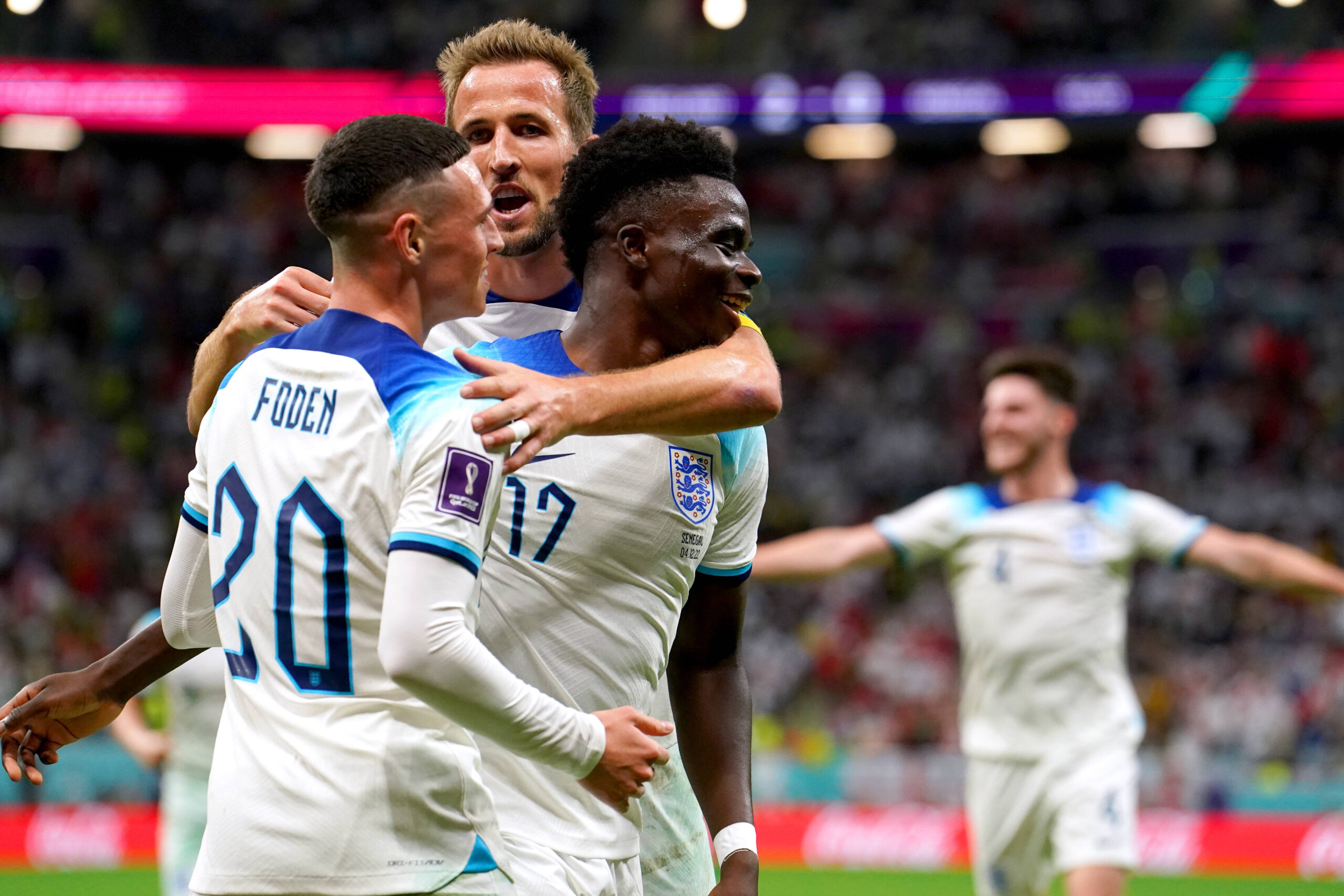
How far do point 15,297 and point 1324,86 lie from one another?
19.8m

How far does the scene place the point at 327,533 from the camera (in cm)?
239

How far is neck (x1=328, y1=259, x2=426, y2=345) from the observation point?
2598mm

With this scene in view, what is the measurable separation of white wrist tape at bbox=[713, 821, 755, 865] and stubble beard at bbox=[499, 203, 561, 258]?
4.67ft

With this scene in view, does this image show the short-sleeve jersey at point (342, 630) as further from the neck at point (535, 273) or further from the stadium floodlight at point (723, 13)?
the stadium floodlight at point (723, 13)

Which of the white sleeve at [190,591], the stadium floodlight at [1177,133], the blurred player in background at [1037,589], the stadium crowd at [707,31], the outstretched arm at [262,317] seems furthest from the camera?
the stadium floodlight at [1177,133]

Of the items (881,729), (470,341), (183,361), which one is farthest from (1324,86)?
(470,341)

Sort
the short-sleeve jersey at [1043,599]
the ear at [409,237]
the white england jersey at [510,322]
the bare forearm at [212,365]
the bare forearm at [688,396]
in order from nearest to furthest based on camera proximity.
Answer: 1. the ear at [409,237]
2. the bare forearm at [688,396]
3. the bare forearm at [212,365]
4. the white england jersey at [510,322]
5. the short-sleeve jersey at [1043,599]

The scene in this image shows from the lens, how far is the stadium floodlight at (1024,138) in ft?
81.3

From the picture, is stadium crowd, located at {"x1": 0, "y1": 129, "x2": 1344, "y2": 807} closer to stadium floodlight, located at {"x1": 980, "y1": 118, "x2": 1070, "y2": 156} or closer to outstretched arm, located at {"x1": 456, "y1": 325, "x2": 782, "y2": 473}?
stadium floodlight, located at {"x1": 980, "y1": 118, "x2": 1070, "y2": 156}

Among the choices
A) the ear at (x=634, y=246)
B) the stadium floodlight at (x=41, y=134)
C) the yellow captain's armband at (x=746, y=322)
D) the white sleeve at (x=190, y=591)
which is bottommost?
the white sleeve at (x=190, y=591)

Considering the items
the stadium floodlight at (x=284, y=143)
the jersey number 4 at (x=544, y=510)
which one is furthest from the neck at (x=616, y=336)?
the stadium floodlight at (x=284, y=143)

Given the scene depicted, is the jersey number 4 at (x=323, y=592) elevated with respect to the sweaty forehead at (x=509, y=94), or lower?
lower

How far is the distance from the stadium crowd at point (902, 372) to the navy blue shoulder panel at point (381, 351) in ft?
40.7

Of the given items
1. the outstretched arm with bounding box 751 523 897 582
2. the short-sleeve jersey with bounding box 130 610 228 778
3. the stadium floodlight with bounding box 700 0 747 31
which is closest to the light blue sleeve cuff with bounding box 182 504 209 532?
the outstretched arm with bounding box 751 523 897 582
